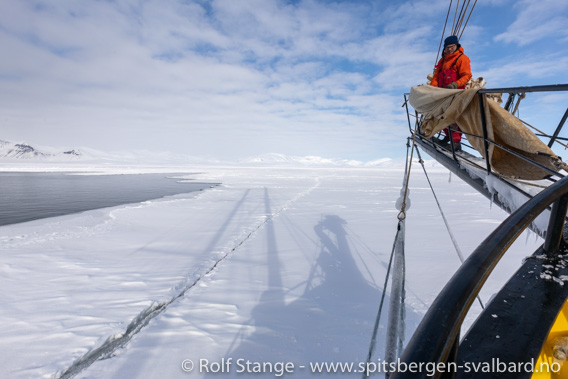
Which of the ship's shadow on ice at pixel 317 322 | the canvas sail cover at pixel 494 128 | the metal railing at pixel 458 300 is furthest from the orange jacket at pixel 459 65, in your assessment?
the metal railing at pixel 458 300

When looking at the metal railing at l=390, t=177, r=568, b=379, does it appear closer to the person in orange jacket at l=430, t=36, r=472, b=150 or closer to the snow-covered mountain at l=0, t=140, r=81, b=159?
the person in orange jacket at l=430, t=36, r=472, b=150

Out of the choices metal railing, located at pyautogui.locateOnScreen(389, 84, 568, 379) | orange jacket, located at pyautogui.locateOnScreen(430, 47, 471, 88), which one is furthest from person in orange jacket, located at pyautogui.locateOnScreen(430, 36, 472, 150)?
metal railing, located at pyautogui.locateOnScreen(389, 84, 568, 379)

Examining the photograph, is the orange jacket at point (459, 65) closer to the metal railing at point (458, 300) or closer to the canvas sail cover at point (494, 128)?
the canvas sail cover at point (494, 128)

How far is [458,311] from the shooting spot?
785 millimetres

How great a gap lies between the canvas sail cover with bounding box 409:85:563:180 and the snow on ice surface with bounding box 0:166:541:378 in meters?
1.70

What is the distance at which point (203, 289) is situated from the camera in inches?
155

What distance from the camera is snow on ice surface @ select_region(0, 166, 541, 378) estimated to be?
268 centimetres

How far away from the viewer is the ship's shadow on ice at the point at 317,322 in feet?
8.72

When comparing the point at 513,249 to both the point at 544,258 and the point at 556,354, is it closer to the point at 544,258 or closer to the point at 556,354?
the point at 544,258

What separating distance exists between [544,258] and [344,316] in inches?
81.6

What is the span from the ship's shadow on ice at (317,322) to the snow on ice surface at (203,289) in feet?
0.05

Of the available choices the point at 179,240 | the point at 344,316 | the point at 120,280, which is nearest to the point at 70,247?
the point at 179,240

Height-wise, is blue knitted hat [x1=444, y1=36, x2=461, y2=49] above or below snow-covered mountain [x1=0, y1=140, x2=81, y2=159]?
below

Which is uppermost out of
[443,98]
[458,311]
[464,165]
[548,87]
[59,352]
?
[443,98]
